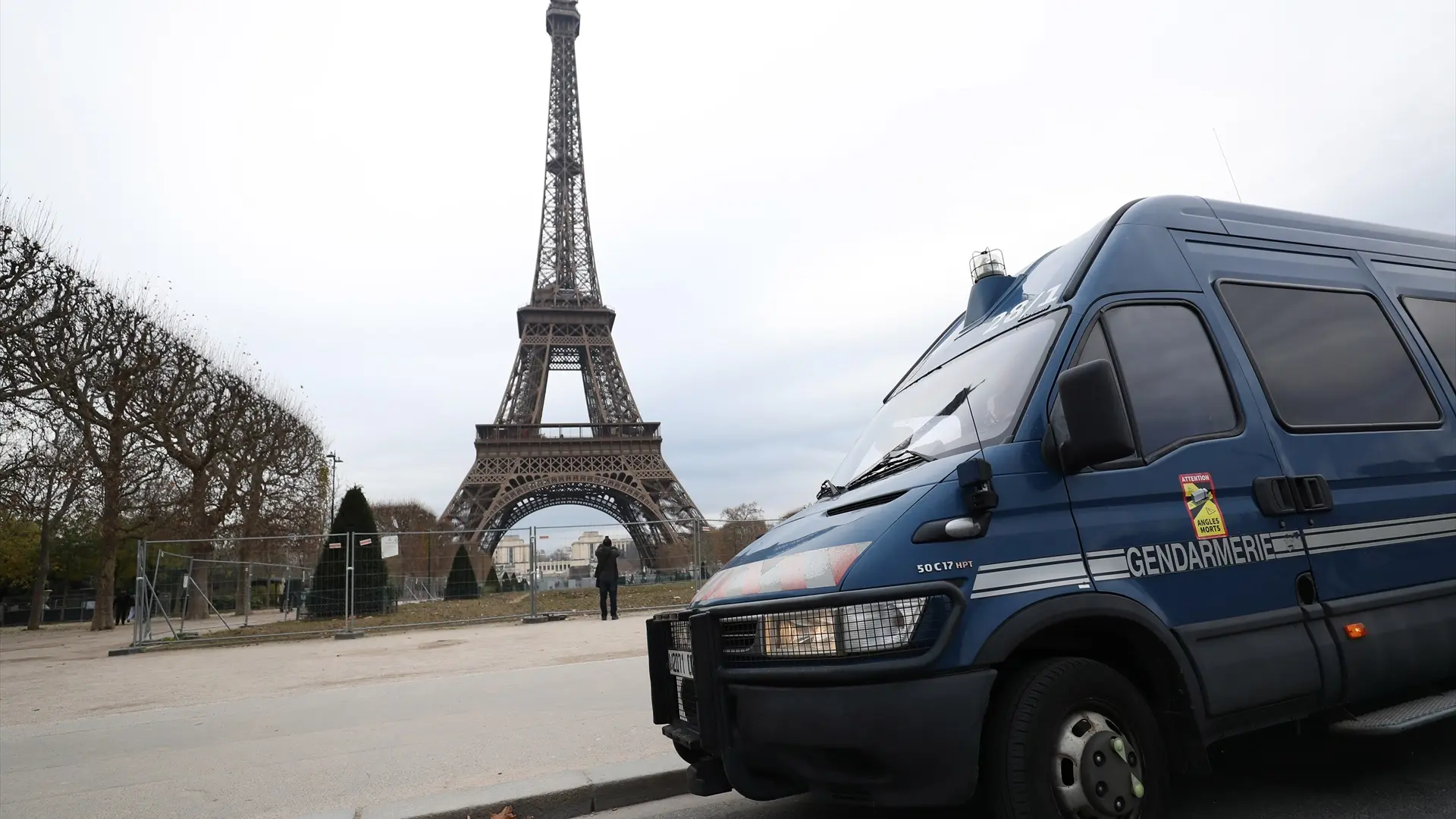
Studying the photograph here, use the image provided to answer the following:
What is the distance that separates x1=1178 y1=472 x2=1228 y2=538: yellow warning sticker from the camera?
2.96m

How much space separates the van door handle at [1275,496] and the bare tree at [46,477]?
24.4m

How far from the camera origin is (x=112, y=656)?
13.9 meters

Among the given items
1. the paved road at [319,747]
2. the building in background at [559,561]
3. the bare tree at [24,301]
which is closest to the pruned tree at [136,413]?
the bare tree at [24,301]

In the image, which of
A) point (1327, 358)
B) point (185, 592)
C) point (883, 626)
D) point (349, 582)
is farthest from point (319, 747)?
point (185, 592)

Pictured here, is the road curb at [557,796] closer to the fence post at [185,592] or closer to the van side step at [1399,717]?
the van side step at [1399,717]

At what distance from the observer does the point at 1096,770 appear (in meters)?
2.57

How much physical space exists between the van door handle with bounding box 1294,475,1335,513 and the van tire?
1123mm

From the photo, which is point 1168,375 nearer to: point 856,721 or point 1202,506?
point 1202,506

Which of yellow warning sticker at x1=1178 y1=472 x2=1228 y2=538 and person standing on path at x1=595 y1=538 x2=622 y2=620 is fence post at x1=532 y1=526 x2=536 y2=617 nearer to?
person standing on path at x1=595 y1=538 x2=622 y2=620

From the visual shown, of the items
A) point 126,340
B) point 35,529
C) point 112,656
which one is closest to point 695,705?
point 112,656

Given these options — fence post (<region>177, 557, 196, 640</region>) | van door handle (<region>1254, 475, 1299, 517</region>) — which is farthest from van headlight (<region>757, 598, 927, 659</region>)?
fence post (<region>177, 557, 196, 640</region>)

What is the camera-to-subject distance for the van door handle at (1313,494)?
3.17 m

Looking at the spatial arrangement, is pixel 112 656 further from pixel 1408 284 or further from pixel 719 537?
pixel 1408 284

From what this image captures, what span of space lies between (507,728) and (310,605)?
514 inches
